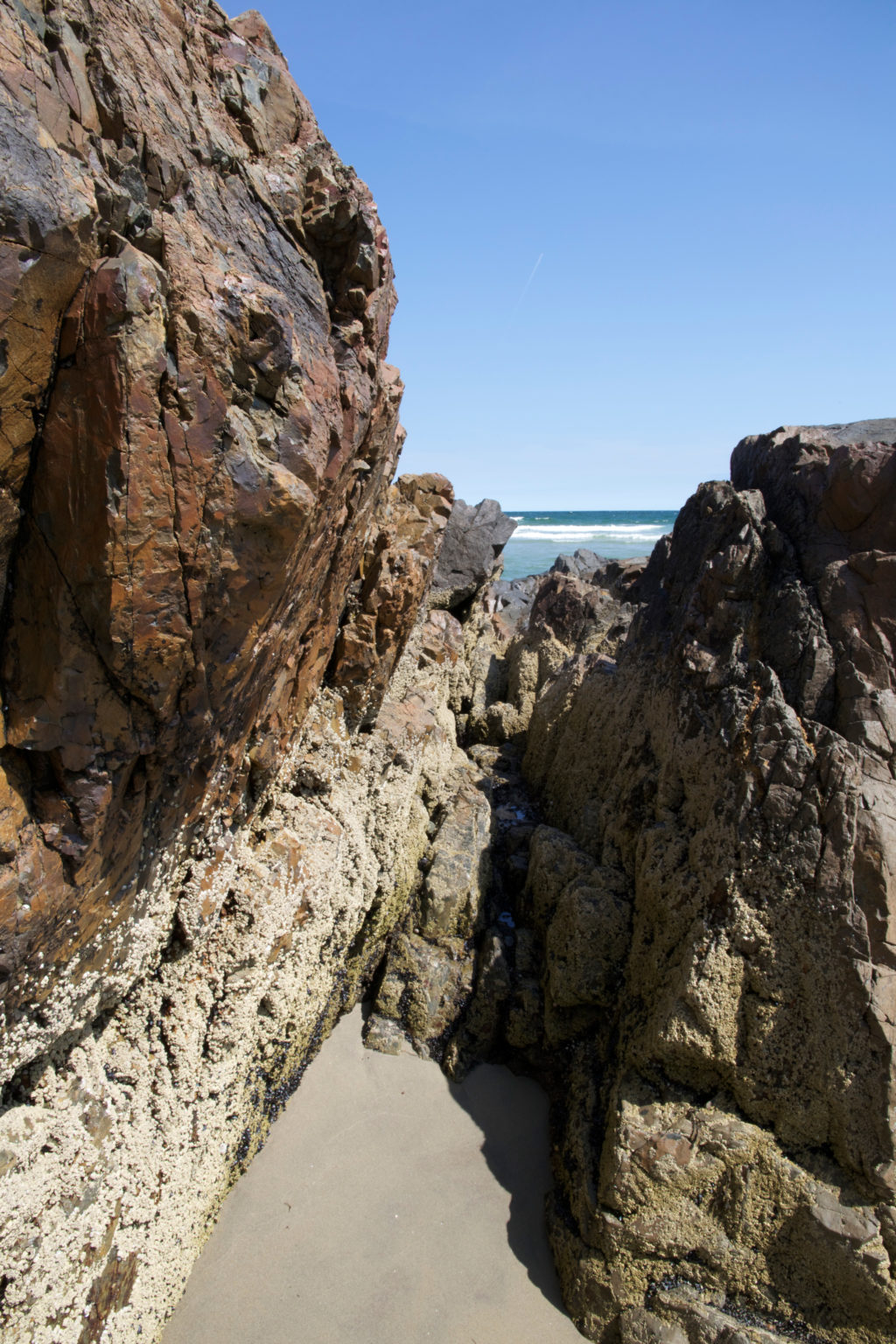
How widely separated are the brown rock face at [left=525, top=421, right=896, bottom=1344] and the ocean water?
83.6 feet

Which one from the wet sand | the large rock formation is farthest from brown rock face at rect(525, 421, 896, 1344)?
the large rock formation

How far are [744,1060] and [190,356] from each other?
11.8 feet

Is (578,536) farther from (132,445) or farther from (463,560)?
(132,445)

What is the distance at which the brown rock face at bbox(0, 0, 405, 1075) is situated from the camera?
1769mm

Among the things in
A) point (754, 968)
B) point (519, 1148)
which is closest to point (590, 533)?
point (519, 1148)

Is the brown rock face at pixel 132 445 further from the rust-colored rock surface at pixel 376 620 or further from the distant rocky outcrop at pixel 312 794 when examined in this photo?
the rust-colored rock surface at pixel 376 620

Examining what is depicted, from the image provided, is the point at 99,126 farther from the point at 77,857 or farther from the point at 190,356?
the point at 77,857

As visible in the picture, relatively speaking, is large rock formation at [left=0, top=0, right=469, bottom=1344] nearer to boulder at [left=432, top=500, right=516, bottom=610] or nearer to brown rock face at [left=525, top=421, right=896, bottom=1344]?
brown rock face at [left=525, top=421, right=896, bottom=1344]

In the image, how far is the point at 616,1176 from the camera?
323cm

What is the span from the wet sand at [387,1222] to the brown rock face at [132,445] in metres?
1.74

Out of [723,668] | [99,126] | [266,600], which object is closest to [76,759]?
[266,600]

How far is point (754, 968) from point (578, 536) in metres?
61.5

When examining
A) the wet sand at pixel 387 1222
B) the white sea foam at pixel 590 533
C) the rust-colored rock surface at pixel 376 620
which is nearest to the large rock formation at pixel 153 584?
the wet sand at pixel 387 1222

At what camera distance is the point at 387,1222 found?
3.53 meters
